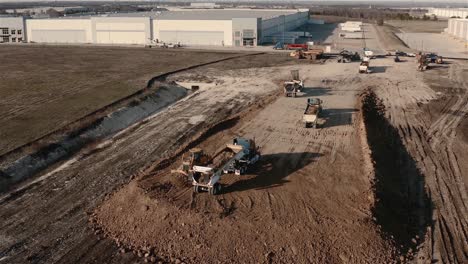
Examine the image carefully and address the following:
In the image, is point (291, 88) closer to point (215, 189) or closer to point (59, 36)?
point (215, 189)

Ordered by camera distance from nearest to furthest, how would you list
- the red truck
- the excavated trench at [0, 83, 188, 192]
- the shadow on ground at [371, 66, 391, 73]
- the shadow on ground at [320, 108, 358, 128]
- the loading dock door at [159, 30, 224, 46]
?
1. the excavated trench at [0, 83, 188, 192]
2. the shadow on ground at [320, 108, 358, 128]
3. the shadow on ground at [371, 66, 391, 73]
4. the red truck
5. the loading dock door at [159, 30, 224, 46]

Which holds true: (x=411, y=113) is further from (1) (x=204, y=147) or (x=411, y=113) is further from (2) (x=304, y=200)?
(2) (x=304, y=200)

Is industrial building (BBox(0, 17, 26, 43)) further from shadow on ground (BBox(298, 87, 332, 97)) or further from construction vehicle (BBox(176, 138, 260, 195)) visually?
construction vehicle (BBox(176, 138, 260, 195))

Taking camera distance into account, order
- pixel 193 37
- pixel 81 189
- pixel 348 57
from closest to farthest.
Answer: pixel 81 189 → pixel 348 57 → pixel 193 37

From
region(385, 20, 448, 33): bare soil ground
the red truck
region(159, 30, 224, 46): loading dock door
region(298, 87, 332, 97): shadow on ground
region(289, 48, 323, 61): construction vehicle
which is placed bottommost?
region(298, 87, 332, 97): shadow on ground

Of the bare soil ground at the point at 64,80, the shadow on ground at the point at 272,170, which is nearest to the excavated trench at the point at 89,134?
the bare soil ground at the point at 64,80

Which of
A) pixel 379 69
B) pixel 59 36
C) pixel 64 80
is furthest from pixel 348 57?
pixel 59 36

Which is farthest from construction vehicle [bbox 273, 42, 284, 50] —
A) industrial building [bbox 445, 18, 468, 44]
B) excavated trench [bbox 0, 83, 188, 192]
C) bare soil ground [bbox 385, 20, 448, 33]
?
bare soil ground [bbox 385, 20, 448, 33]

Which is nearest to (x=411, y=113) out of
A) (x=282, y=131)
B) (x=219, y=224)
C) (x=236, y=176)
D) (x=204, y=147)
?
(x=282, y=131)

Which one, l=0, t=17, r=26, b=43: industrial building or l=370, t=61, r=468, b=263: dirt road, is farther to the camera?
l=0, t=17, r=26, b=43: industrial building
